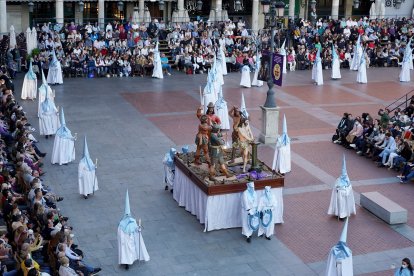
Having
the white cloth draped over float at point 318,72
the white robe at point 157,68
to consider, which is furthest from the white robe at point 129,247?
the white cloth draped over float at point 318,72

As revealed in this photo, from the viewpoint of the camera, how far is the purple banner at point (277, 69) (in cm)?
2420

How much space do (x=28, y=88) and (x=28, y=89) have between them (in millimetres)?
52

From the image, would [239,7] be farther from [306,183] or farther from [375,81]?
[306,183]

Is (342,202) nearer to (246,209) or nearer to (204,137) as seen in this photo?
(246,209)

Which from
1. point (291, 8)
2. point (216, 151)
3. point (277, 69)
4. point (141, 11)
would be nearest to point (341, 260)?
point (216, 151)

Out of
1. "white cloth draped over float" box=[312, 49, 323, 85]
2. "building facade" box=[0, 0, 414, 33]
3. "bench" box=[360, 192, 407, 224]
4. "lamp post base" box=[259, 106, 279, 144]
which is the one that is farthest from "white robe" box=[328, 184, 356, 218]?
"building facade" box=[0, 0, 414, 33]

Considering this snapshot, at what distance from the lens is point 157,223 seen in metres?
17.6

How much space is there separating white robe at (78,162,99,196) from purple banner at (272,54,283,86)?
319 inches

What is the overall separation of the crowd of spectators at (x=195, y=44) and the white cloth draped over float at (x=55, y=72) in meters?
1.90

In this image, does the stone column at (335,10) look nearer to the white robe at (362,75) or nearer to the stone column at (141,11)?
the white robe at (362,75)

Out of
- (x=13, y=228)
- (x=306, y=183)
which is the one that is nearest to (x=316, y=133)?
(x=306, y=183)

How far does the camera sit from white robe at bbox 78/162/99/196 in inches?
750

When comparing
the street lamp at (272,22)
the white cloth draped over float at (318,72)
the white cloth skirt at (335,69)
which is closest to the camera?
the street lamp at (272,22)

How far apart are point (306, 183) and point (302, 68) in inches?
810
